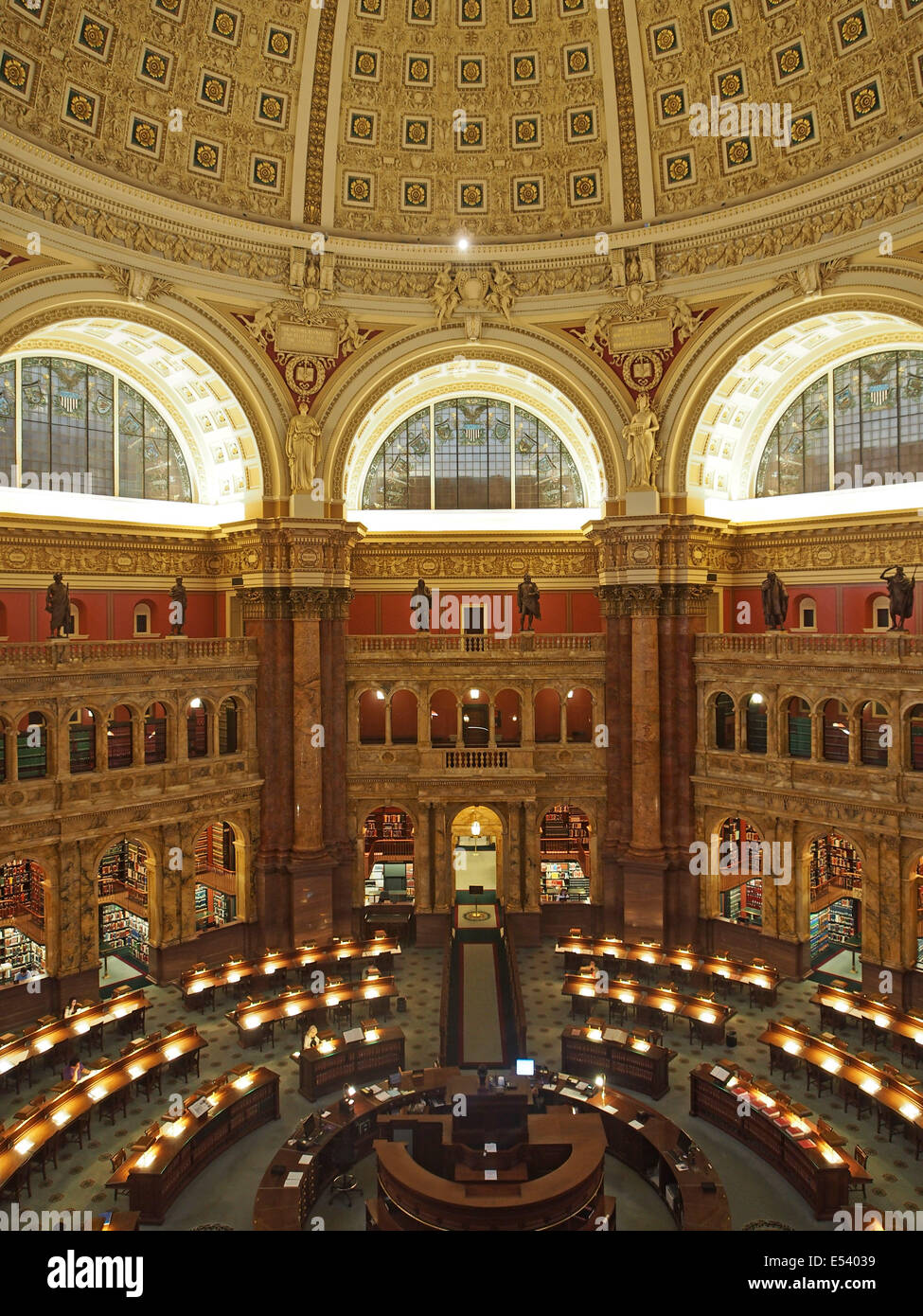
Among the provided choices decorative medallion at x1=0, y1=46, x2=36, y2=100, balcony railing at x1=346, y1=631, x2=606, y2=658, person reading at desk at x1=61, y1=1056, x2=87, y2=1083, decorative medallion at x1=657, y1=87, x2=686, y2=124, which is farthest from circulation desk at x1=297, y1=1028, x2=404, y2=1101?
decorative medallion at x1=657, y1=87, x2=686, y2=124

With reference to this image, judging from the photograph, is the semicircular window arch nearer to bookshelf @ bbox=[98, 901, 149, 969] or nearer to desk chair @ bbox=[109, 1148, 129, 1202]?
bookshelf @ bbox=[98, 901, 149, 969]

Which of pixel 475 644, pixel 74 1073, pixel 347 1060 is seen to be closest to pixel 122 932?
pixel 74 1073

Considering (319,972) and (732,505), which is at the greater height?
(732,505)

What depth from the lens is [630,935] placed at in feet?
90.5

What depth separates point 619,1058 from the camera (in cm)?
2053

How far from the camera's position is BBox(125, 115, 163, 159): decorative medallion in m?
24.4

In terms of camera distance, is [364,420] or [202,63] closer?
[202,63]

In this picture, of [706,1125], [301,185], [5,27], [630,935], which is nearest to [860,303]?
[301,185]

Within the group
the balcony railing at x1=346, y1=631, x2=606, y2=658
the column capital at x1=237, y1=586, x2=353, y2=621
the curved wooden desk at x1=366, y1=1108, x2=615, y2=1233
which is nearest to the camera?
the curved wooden desk at x1=366, y1=1108, x2=615, y2=1233

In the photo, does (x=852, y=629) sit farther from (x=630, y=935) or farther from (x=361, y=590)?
(x=361, y=590)

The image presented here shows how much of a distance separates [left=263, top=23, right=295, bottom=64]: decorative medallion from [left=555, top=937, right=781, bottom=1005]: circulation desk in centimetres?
2833

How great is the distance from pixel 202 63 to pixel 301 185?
13.4 ft

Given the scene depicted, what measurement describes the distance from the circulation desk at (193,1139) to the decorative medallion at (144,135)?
24955 mm
